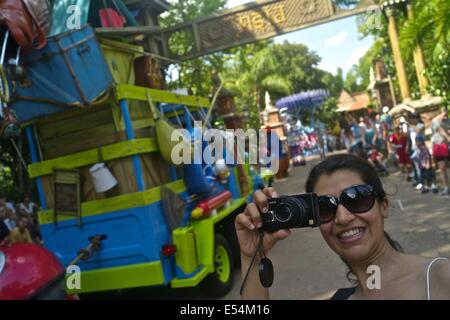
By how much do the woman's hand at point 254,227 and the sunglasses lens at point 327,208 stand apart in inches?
5.2

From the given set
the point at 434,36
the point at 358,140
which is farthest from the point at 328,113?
the point at 434,36

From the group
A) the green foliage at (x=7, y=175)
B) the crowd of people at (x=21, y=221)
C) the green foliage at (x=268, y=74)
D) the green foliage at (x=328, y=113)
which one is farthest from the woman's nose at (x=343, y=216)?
the green foliage at (x=328, y=113)

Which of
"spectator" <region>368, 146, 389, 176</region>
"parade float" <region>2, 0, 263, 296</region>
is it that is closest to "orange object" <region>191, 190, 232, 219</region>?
"parade float" <region>2, 0, 263, 296</region>

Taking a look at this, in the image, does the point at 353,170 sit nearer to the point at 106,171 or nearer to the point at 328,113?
the point at 106,171

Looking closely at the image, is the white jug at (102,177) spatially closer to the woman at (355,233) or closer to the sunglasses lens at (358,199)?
the woman at (355,233)

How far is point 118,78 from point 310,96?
16.4m

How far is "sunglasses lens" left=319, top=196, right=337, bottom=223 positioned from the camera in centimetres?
146

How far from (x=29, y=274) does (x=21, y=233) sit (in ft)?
20.2

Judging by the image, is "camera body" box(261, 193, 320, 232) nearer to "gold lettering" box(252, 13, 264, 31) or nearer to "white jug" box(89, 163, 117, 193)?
"white jug" box(89, 163, 117, 193)

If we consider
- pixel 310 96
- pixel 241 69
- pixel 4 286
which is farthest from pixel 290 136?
pixel 4 286

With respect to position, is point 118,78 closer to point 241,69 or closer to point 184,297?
point 184,297

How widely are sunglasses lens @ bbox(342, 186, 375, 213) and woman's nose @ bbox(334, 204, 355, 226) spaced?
1cm

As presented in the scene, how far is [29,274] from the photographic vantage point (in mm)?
2369
